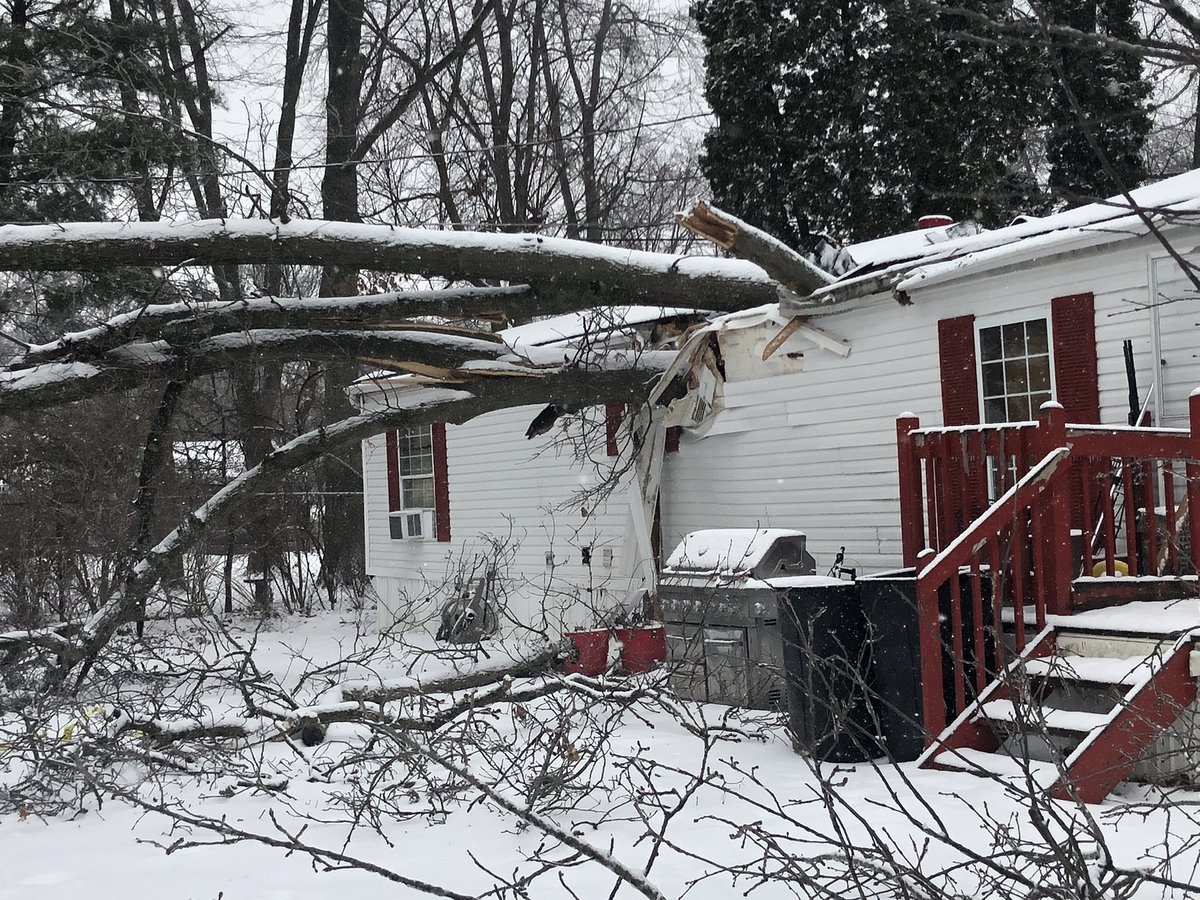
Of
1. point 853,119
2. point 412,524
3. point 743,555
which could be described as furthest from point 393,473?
point 853,119

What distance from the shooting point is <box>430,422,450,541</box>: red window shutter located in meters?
15.8

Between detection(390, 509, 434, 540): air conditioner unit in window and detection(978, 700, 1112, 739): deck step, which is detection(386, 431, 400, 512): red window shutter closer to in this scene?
detection(390, 509, 434, 540): air conditioner unit in window

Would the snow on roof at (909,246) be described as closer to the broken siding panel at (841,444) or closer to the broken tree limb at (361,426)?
the broken siding panel at (841,444)

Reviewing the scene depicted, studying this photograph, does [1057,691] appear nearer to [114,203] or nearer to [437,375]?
[437,375]

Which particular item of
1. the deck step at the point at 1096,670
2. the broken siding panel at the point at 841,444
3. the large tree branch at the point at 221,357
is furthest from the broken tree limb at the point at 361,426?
the deck step at the point at 1096,670

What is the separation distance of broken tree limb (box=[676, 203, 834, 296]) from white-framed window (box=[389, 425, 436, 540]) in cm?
776

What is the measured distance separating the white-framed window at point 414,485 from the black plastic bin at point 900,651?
33.7ft

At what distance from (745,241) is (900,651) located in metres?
3.74

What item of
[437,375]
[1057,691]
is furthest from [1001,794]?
[437,375]

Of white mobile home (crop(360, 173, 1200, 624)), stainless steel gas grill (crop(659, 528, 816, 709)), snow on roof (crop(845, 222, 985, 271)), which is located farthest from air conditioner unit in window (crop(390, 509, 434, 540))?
stainless steel gas grill (crop(659, 528, 816, 709))

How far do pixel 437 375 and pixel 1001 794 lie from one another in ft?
20.8

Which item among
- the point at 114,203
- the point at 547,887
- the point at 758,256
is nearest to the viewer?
the point at 547,887

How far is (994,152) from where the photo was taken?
19.4 m

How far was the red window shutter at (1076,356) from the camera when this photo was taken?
8.39 metres
